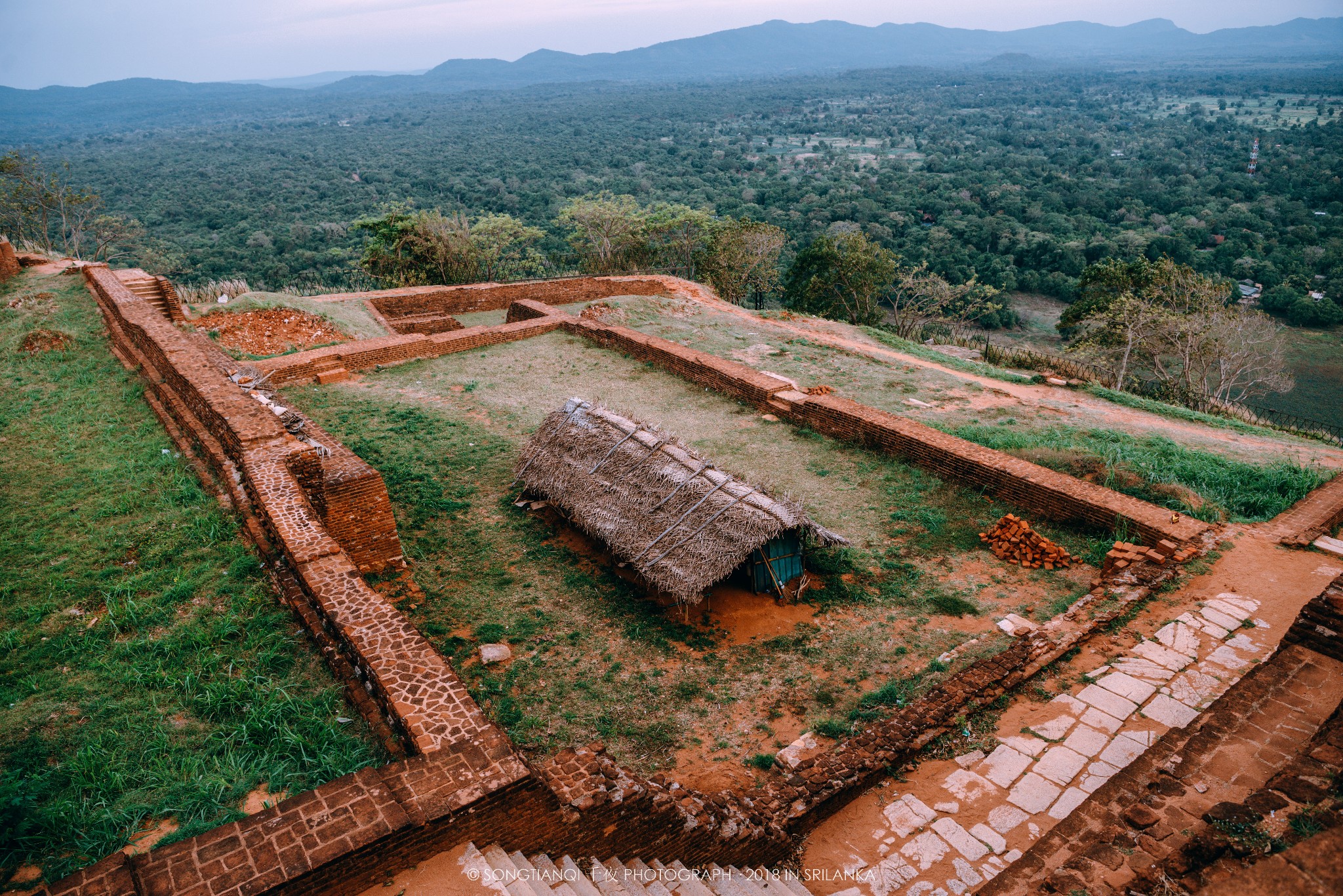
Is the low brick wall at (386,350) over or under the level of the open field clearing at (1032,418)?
over

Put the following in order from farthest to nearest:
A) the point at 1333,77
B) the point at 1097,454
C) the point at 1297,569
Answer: the point at 1333,77
the point at 1097,454
the point at 1297,569

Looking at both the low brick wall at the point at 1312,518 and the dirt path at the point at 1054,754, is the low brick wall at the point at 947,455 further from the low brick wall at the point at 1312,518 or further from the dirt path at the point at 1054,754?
the dirt path at the point at 1054,754

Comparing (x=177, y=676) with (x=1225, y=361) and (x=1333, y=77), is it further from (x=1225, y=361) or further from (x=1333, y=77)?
(x=1333, y=77)

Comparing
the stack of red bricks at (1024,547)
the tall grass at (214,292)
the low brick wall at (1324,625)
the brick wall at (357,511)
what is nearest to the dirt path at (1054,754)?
the low brick wall at (1324,625)

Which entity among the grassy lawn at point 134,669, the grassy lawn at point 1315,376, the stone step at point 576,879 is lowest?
the grassy lawn at point 1315,376

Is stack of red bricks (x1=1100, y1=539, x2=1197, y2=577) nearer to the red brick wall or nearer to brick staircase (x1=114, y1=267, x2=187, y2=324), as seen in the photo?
the red brick wall

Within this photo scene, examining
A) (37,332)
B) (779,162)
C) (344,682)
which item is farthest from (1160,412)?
(779,162)
